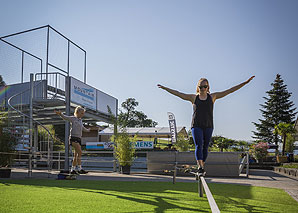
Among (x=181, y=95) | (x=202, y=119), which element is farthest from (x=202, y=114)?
(x=181, y=95)

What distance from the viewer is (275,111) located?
4675 centimetres

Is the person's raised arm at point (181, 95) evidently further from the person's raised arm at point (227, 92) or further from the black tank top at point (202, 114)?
the person's raised arm at point (227, 92)

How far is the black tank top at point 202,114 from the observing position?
4.21 m

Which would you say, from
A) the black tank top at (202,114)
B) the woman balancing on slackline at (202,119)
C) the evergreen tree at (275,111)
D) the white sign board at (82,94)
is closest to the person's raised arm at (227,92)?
the woman balancing on slackline at (202,119)

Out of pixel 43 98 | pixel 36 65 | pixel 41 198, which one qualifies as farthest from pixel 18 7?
pixel 41 198

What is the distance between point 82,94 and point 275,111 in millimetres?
39437

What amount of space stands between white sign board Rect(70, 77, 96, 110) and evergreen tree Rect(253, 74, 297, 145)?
37245 millimetres

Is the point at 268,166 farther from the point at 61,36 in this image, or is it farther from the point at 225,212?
the point at 225,212

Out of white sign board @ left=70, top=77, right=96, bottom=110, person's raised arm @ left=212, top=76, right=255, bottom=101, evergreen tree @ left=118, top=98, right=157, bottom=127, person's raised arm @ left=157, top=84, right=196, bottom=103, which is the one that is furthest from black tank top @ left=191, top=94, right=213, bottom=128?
evergreen tree @ left=118, top=98, right=157, bottom=127

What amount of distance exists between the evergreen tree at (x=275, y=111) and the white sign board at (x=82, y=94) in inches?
1466

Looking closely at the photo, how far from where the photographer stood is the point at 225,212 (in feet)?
11.0

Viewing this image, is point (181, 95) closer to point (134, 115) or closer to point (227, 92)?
point (227, 92)

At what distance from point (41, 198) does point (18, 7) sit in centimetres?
1394

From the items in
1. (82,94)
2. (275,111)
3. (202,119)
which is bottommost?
(202,119)
